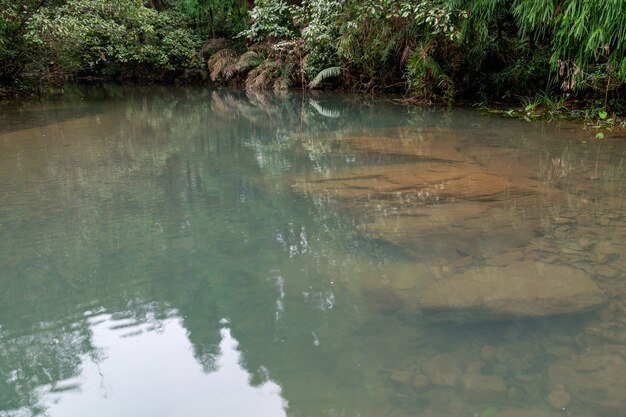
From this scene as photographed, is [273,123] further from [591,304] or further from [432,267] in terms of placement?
[591,304]

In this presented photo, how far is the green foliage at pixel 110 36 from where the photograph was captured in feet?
33.8

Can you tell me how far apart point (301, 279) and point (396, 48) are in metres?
8.73

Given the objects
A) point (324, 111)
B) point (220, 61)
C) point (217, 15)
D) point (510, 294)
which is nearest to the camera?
point (510, 294)

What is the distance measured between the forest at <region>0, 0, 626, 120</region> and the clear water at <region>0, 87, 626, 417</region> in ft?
6.06

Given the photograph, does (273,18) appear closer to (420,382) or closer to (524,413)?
(420,382)

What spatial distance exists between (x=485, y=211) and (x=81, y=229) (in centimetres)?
282

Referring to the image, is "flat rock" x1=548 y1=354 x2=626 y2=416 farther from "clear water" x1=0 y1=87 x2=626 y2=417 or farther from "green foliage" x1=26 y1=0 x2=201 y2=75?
"green foliage" x1=26 y1=0 x2=201 y2=75

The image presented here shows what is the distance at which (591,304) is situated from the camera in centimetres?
219

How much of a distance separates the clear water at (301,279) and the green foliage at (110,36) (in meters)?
5.89

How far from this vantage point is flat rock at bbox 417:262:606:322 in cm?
216

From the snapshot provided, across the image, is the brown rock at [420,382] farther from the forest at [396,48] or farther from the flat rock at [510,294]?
the forest at [396,48]

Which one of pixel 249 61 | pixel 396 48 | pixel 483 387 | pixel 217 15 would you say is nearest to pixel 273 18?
pixel 249 61

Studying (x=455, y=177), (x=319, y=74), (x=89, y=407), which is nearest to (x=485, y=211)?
(x=455, y=177)

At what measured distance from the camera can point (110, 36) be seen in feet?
46.3
